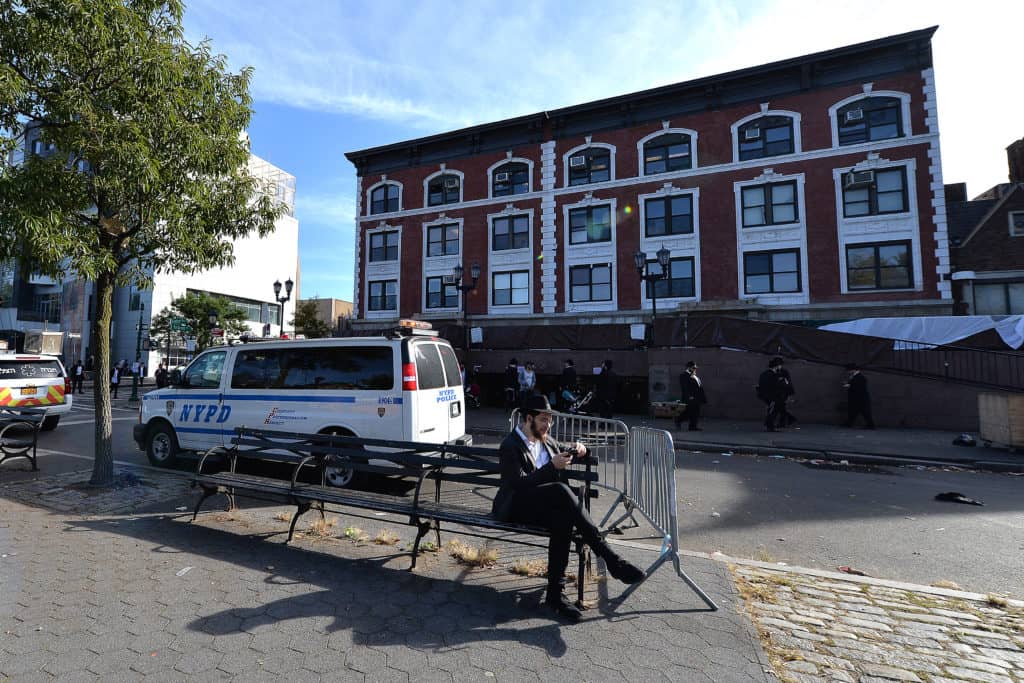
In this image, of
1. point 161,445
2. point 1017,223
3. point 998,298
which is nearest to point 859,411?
point 998,298

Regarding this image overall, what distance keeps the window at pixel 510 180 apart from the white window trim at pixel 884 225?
15.2 metres

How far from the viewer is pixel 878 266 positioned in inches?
851

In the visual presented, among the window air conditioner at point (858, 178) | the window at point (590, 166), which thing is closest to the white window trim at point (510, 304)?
the window at point (590, 166)

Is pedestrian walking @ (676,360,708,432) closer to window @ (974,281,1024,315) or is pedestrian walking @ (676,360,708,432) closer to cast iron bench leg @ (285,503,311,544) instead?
cast iron bench leg @ (285,503,311,544)

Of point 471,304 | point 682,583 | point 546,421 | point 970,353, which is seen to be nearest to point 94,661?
point 546,421

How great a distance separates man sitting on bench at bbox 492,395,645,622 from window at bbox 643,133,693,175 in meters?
24.2

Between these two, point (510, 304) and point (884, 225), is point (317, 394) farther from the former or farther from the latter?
point (884, 225)

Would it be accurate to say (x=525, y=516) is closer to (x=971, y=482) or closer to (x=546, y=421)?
(x=546, y=421)

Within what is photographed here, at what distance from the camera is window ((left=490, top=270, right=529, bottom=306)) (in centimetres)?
2797

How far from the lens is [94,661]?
9.85 ft

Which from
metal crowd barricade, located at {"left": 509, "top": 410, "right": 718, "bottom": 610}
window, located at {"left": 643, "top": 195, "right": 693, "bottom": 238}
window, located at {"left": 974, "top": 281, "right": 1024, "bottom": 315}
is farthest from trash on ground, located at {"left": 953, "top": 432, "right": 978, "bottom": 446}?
window, located at {"left": 643, "top": 195, "right": 693, "bottom": 238}

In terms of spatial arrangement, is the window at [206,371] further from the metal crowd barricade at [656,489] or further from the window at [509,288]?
the window at [509,288]

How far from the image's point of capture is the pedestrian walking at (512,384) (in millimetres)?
19281

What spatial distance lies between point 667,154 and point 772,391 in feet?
52.6
